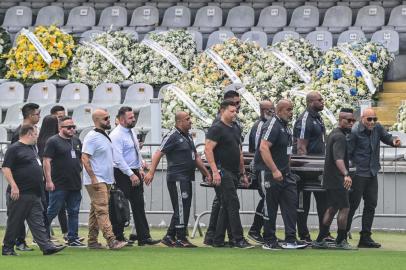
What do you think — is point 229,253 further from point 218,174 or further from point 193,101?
point 193,101

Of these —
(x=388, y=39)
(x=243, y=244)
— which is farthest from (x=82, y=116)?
(x=243, y=244)

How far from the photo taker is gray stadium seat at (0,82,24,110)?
29280 mm

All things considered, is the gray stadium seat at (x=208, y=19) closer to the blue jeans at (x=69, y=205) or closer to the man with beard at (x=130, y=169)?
the man with beard at (x=130, y=169)

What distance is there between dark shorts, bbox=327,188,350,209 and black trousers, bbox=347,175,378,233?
46 cm

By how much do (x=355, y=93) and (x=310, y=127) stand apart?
698cm

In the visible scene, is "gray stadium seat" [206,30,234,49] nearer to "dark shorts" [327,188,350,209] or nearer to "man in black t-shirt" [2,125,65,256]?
"dark shorts" [327,188,350,209]

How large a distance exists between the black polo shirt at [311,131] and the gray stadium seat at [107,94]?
27.2 ft

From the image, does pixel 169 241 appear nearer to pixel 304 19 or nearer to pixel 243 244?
pixel 243 244

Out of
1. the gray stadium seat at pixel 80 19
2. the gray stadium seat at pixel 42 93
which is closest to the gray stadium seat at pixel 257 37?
the gray stadium seat at pixel 80 19

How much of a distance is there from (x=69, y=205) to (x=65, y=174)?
0.46 meters

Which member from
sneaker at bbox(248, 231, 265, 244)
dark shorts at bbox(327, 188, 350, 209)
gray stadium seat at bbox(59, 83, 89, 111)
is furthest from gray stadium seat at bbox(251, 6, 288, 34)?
dark shorts at bbox(327, 188, 350, 209)

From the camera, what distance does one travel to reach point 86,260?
18.5 metres

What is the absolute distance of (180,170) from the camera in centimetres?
2036

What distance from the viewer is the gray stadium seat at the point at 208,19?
31647mm
